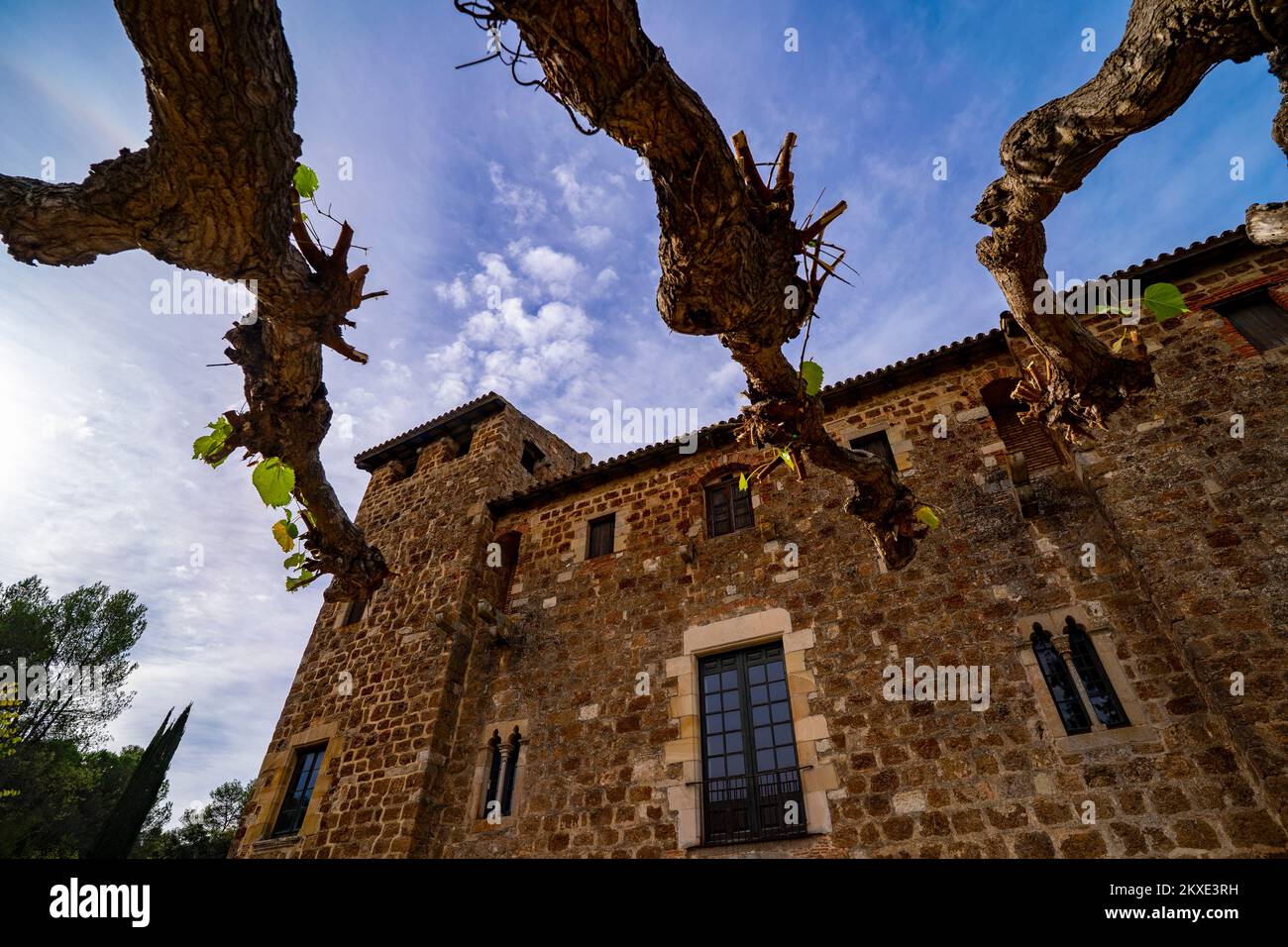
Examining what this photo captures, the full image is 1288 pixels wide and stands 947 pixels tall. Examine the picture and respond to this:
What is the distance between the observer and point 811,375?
13.2ft

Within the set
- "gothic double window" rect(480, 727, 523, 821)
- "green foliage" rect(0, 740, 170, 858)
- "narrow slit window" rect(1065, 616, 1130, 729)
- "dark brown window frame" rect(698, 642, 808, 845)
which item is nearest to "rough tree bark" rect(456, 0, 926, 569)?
"narrow slit window" rect(1065, 616, 1130, 729)

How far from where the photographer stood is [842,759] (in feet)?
21.4

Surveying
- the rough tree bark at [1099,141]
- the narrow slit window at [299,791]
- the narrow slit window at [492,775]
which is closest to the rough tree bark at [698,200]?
the rough tree bark at [1099,141]

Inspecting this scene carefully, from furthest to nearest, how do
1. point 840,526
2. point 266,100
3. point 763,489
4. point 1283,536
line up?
point 763,489 → point 840,526 → point 1283,536 → point 266,100

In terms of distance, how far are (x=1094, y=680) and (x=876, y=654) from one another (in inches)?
77.9

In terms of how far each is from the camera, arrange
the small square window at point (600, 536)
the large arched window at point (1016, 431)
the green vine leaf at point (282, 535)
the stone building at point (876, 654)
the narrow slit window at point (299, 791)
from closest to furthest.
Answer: the green vine leaf at point (282, 535), the stone building at point (876, 654), the large arched window at point (1016, 431), the narrow slit window at point (299, 791), the small square window at point (600, 536)

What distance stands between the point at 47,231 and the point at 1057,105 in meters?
4.59

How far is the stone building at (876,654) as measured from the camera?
5383mm

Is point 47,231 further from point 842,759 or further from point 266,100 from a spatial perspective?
point 842,759

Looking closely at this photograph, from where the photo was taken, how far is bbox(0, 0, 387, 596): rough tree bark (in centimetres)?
228

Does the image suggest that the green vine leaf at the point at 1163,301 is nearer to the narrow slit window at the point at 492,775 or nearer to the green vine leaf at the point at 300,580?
the green vine leaf at the point at 300,580

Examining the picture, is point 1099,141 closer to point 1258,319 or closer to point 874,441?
point 874,441

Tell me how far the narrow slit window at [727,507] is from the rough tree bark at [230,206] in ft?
20.0
